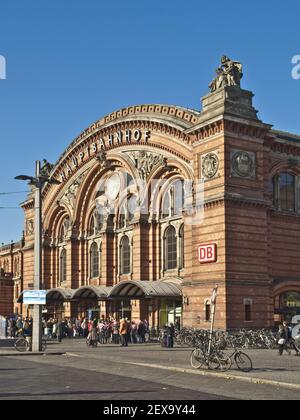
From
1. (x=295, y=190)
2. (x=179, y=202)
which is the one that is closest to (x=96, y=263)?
(x=179, y=202)

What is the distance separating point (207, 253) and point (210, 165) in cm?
565

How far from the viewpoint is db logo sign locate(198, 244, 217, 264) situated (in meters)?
41.1

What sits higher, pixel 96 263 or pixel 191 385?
pixel 96 263

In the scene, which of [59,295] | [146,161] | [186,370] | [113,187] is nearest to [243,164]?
[146,161]

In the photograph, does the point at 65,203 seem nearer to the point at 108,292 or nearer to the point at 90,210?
the point at 90,210

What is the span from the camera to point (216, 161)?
4175 centimetres

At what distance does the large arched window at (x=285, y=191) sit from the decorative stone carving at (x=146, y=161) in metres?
8.28

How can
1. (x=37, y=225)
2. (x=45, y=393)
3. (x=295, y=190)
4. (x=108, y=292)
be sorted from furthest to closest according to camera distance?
(x=108, y=292) → (x=295, y=190) → (x=37, y=225) → (x=45, y=393)

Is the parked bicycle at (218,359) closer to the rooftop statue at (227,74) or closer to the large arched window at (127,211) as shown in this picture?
the rooftop statue at (227,74)

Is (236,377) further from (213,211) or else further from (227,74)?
(227,74)

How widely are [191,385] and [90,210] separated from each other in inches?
1608

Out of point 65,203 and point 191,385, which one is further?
point 65,203

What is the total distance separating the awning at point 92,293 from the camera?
5244 cm

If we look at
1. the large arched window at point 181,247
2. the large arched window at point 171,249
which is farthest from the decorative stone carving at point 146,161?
the large arched window at point 181,247
